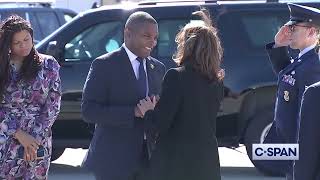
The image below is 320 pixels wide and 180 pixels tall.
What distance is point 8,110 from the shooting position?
5.07 meters

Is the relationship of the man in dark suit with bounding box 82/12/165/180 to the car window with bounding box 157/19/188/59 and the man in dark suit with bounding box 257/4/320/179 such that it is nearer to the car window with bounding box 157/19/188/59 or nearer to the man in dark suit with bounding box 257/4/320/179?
the man in dark suit with bounding box 257/4/320/179

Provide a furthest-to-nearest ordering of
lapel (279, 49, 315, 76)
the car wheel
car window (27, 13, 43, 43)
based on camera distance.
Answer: car window (27, 13, 43, 43) → the car wheel → lapel (279, 49, 315, 76)

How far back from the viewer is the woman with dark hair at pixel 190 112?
4.21 meters

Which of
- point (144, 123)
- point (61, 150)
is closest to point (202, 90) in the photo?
point (144, 123)

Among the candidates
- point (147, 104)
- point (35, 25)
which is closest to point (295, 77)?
point (147, 104)

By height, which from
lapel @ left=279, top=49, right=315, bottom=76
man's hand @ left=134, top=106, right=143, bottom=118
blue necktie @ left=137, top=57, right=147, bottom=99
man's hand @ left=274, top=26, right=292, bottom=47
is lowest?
man's hand @ left=134, top=106, right=143, bottom=118

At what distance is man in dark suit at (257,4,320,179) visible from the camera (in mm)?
4211

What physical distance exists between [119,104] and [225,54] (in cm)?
405

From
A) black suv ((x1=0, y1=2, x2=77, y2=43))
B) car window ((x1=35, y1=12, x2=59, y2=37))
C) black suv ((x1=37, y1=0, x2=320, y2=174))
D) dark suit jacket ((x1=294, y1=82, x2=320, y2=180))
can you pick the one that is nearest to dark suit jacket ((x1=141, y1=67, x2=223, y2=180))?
dark suit jacket ((x1=294, y1=82, x2=320, y2=180))

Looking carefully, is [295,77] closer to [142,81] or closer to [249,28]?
[142,81]

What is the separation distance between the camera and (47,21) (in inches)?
571

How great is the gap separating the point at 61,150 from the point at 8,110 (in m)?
4.11

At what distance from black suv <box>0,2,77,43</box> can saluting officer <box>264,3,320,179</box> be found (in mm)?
9710

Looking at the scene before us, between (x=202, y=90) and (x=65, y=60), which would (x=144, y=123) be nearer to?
(x=202, y=90)
